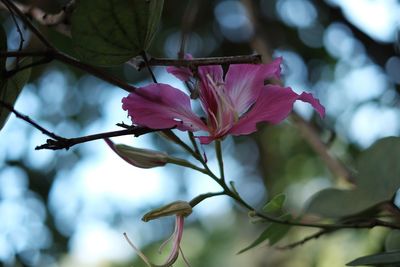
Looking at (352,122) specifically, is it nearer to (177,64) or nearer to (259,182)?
(259,182)

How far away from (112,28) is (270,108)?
77mm

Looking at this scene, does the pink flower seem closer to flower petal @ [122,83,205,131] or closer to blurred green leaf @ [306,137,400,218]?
flower petal @ [122,83,205,131]

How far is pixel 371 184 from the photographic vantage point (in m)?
0.37

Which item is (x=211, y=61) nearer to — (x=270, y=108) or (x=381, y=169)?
(x=270, y=108)

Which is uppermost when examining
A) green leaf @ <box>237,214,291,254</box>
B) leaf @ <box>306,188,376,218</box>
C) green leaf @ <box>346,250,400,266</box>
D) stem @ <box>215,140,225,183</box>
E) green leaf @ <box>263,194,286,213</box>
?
stem @ <box>215,140,225,183</box>

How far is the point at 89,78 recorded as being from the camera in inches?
40.3

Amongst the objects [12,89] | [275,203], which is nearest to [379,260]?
[275,203]

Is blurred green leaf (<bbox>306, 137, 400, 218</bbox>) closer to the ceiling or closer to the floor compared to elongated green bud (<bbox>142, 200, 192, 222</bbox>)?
closer to the floor

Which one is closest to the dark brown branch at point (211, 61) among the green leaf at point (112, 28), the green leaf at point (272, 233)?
the green leaf at point (112, 28)

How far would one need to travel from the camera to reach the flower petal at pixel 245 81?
0.87ft

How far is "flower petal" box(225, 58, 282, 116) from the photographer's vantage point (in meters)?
0.27

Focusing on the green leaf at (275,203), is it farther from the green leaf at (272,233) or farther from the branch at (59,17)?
the branch at (59,17)

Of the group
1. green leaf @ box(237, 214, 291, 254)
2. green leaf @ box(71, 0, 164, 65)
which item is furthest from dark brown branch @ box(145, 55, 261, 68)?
green leaf @ box(237, 214, 291, 254)

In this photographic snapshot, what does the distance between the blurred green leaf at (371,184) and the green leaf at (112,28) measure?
0.60ft
